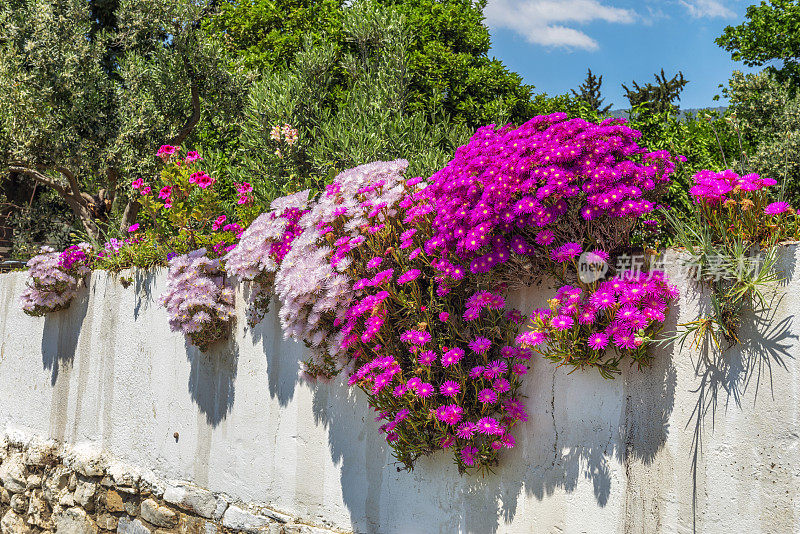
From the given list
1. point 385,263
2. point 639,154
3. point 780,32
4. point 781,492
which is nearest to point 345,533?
point 385,263

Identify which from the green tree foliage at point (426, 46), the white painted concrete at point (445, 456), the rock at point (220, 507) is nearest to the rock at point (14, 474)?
the white painted concrete at point (445, 456)

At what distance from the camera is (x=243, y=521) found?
15.4ft

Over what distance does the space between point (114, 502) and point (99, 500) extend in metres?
0.34

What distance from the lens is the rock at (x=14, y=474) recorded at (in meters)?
7.30

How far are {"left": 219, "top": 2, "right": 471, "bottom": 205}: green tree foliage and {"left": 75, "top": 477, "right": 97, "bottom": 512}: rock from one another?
143 inches

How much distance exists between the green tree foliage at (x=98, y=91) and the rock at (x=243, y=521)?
5.76 metres

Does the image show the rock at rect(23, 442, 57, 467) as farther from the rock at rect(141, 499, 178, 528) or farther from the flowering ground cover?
the flowering ground cover

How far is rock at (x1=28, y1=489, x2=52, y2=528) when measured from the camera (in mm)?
6875

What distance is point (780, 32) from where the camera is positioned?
18453mm

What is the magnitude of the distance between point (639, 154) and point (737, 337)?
963 mm

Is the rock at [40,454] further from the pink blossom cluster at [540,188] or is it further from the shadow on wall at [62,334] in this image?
the pink blossom cluster at [540,188]

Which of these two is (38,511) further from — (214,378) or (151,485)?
(214,378)

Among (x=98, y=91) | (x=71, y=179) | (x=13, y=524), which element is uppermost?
(x=98, y=91)

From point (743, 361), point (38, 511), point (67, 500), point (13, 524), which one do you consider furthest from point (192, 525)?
point (743, 361)
